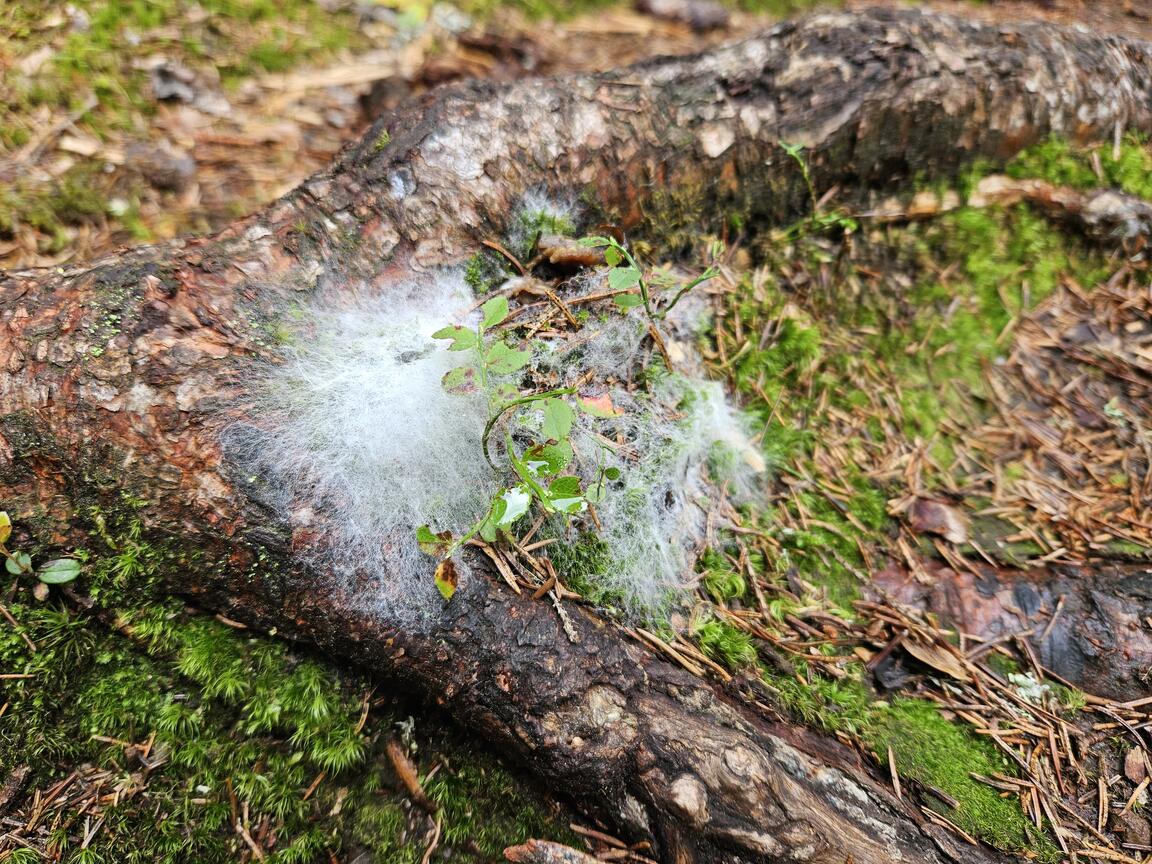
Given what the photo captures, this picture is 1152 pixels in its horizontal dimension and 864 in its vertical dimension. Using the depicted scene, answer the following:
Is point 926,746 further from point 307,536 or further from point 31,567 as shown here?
point 31,567

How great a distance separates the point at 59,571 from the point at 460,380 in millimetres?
1264

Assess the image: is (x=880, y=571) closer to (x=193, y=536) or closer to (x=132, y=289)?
(x=193, y=536)

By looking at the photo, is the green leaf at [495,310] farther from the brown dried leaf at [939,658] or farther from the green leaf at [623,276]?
the brown dried leaf at [939,658]

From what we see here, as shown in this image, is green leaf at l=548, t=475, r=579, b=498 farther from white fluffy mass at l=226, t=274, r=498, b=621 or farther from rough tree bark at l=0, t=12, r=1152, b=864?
rough tree bark at l=0, t=12, r=1152, b=864

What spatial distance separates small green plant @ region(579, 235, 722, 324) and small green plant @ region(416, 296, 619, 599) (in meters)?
0.39

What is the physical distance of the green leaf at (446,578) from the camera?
6.08ft

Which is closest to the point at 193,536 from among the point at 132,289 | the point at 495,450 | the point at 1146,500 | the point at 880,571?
the point at 132,289

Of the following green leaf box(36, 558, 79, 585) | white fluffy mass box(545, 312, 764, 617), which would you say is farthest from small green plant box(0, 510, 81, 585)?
white fluffy mass box(545, 312, 764, 617)

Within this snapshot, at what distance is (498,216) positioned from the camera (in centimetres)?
239

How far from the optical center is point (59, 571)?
1940mm

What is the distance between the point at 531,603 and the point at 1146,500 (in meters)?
2.40

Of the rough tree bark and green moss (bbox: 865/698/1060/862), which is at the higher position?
the rough tree bark

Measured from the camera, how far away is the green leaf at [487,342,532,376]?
192 centimetres

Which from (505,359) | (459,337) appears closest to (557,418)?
(505,359)
